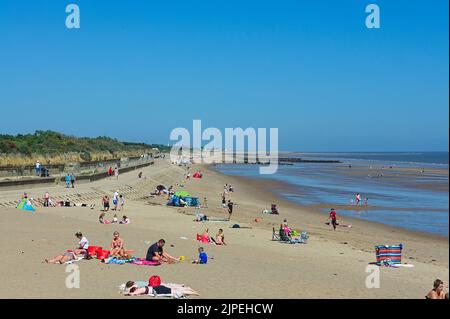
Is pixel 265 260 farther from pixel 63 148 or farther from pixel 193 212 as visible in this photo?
pixel 63 148

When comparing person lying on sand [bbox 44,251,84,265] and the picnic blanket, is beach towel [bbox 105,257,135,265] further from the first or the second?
person lying on sand [bbox 44,251,84,265]

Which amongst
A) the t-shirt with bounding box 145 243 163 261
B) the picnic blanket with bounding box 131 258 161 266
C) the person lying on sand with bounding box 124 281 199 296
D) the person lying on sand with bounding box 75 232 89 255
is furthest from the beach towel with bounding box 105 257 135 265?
the person lying on sand with bounding box 124 281 199 296

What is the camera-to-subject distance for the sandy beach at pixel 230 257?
10836mm

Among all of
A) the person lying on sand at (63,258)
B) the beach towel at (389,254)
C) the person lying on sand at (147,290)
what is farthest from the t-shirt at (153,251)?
the beach towel at (389,254)

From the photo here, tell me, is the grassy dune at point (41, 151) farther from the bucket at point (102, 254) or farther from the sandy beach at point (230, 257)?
the bucket at point (102, 254)

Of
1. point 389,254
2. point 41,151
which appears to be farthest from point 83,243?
point 41,151

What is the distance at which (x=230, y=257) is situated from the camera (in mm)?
14742

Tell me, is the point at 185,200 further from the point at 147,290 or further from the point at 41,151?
the point at 41,151

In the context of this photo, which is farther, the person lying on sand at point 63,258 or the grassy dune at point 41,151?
the grassy dune at point 41,151

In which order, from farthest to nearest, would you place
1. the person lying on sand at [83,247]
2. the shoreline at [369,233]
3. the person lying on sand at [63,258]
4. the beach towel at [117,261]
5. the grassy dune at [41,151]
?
the grassy dune at [41,151], the shoreline at [369,233], the person lying on sand at [83,247], the beach towel at [117,261], the person lying on sand at [63,258]

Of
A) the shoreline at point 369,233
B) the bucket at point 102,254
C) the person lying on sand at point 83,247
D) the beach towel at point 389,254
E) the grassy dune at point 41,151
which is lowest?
the shoreline at point 369,233

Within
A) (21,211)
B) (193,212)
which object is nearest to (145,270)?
(21,211)

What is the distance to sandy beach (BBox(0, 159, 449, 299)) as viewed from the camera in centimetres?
1084
